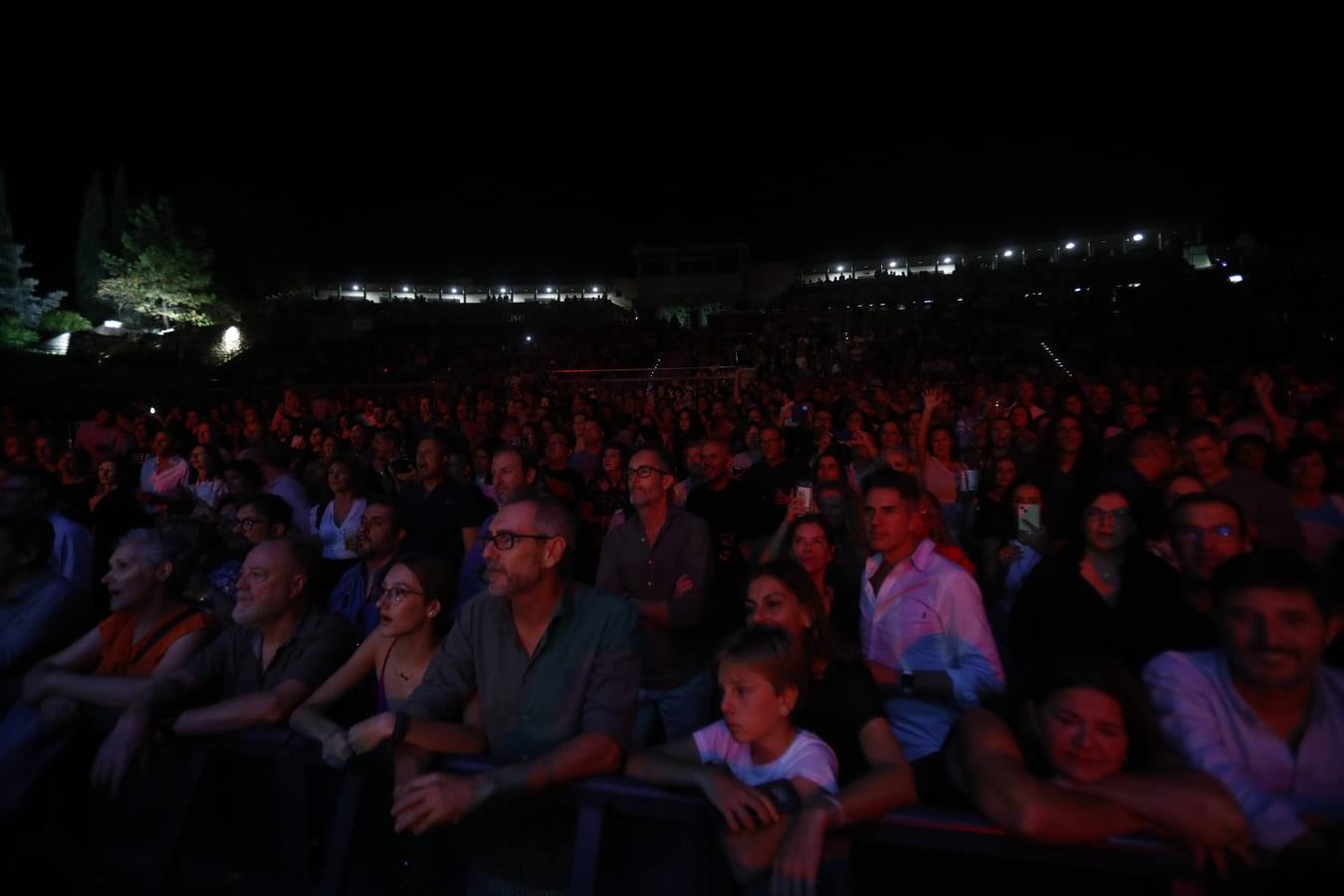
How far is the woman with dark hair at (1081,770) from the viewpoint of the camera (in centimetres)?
155

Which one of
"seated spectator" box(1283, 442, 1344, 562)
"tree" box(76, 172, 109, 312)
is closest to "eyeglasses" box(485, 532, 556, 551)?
"seated spectator" box(1283, 442, 1344, 562)

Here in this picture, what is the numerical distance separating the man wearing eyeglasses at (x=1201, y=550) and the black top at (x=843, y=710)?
4.31 feet

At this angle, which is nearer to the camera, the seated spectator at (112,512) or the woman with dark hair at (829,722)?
the woman with dark hair at (829,722)

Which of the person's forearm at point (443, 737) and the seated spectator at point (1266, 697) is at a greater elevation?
the seated spectator at point (1266, 697)

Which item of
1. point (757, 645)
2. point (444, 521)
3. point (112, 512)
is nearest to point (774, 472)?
point (444, 521)

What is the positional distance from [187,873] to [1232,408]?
8699 mm

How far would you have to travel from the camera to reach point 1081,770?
1.73 metres

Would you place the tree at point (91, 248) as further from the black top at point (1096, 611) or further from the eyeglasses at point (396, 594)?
the black top at point (1096, 611)

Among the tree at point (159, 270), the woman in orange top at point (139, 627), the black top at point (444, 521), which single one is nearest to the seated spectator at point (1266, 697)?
the woman in orange top at point (139, 627)

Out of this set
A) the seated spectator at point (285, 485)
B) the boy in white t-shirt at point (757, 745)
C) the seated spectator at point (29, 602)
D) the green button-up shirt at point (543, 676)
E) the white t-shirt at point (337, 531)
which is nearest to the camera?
the boy in white t-shirt at point (757, 745)

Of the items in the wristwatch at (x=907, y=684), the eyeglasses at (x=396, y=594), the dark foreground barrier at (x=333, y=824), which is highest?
the eyeglasses at (x=396, y=594)

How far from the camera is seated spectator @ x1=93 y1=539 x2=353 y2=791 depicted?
97.1 inches

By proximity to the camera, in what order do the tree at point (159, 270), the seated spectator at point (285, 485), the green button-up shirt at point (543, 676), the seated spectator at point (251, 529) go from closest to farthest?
the green button-up shirt at point (543, 676)
the seated spectator at point (251, 529)
the seated spectator at point (285, 485)
the tree at point (159, 270)

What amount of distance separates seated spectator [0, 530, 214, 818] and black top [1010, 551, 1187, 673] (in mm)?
3437
